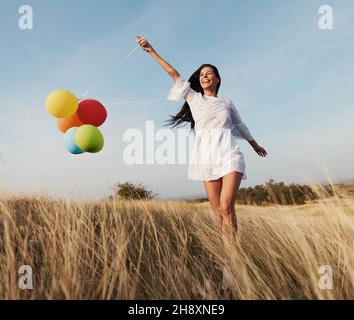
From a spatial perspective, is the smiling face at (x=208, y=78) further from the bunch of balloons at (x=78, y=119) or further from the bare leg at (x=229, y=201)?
the bunch of balloons at (x=78, y=119)

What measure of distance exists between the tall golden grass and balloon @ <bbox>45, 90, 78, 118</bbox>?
842 mm

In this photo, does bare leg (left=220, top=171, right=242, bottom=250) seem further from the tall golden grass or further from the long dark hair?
the long dark hair

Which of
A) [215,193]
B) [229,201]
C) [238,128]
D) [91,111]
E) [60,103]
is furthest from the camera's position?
[91,111]

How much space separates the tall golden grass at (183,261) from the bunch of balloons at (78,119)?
2.02ft

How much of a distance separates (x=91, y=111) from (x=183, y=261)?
4.94 ft

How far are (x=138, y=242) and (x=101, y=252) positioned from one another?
25.3 inches

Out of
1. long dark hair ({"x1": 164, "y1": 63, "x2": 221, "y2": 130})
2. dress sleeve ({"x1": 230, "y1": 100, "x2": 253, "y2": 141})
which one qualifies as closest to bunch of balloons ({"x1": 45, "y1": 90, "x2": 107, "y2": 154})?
long dark hair ({"x1": 164, "y1": 63, "x2": 221, "y2": 130})

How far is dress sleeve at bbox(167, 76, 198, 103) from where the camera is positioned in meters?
3.30

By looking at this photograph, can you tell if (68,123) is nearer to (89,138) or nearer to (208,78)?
(89,138)

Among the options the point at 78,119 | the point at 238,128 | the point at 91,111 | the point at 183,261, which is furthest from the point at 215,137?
the point at 78,119

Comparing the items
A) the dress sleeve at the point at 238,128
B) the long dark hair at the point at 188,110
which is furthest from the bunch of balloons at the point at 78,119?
the dress sleeve at the point at 238,128

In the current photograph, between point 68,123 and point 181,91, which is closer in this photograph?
point 181,91

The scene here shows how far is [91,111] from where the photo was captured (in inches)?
142
